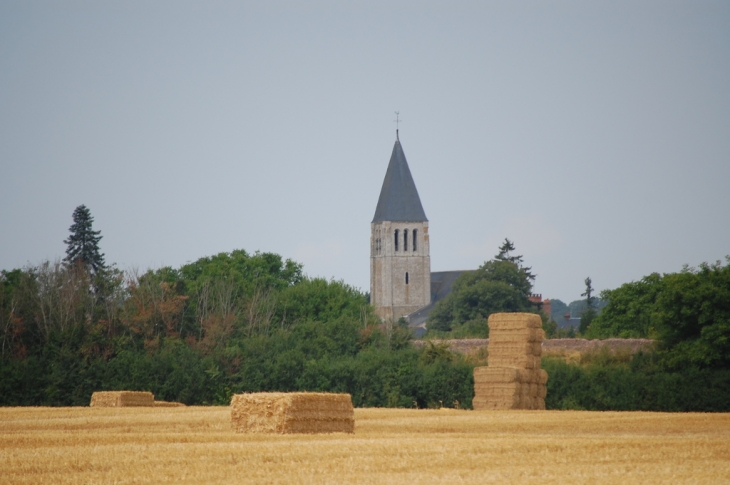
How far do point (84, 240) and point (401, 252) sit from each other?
7672 centimetres

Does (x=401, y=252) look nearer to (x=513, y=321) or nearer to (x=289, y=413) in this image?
(x=513, y=321)

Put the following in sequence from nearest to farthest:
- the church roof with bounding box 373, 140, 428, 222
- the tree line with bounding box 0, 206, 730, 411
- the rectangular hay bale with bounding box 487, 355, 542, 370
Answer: the rectangular hay bale with bounding box 487, 355, 542, 370
the tree line with bounding box 0, 206, 730, 411
the church roof with bounding box 373, 140, 428, 222

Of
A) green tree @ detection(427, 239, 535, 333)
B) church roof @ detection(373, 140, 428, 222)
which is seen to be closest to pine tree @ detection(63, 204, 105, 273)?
green tree @ detection(427, 239, 535, 333)

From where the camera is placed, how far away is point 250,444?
49.3 ft

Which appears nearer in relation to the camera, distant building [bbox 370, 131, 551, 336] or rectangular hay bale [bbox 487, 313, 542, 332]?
rectangular hay bale [bbox 487, 313, 542, 332]

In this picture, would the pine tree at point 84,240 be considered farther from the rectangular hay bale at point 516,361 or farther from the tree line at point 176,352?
the rectangular hay bale at point 516,361

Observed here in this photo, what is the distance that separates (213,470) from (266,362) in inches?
1179

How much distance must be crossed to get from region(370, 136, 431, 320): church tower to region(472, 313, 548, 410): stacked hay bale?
375 feet

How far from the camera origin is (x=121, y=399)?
96.4 ft

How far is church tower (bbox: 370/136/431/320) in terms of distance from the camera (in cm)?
14675

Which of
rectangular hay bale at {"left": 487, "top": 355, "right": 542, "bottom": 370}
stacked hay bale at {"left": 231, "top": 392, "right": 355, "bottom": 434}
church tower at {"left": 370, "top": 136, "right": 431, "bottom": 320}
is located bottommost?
stacked hay bale at {"left": 231, "top": 392, "right": 355, "bottom": 434}

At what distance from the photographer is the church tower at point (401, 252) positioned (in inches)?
5778

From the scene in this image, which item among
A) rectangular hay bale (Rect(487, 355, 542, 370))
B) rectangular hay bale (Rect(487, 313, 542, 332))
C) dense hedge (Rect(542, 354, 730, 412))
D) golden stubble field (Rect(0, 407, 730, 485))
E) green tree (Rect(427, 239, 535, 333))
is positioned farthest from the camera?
green tree (Rect(427, 239, 535, 333))

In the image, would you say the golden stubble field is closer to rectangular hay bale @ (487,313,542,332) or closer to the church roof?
rectangular hay bale @ (487,313,542,332)
